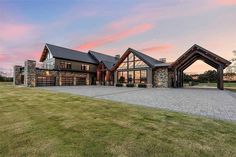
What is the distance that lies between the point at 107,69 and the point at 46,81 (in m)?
12.3

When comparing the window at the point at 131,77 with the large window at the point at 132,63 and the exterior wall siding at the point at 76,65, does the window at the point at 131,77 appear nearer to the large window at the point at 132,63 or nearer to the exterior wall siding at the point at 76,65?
the large window at the point at 132,63

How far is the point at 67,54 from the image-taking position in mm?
30734

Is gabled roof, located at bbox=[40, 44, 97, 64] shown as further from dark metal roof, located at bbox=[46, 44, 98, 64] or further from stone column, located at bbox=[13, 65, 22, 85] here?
stone column, located at bbox=[13, 65, 22, 85]

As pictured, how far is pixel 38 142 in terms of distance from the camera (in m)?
3.11

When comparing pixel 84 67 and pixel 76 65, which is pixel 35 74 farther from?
pixel 84 67

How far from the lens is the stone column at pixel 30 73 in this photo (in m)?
24.1

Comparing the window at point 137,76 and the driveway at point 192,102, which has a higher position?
the window at point 137,76

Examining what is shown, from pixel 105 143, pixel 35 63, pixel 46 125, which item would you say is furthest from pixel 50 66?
pixel 105 143

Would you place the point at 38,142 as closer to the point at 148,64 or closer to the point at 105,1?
the point at 105,1

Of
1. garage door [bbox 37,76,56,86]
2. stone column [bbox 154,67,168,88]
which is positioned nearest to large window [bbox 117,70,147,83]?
stone column [bbox 154,67,168,88]

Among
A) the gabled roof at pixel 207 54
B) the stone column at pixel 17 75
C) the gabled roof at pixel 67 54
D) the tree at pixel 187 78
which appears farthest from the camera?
the tree at pixel 187 78

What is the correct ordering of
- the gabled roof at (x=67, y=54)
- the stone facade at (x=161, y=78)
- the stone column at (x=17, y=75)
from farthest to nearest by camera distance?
the stone column at (x=17, y=75) → the gabled roof at (x=67, y=54) → the stone facade at (x=161, y=78)

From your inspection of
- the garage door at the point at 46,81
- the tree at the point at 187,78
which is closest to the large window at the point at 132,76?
the garage door at the point at 46,81

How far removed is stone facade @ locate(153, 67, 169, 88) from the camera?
23105 millimetres
